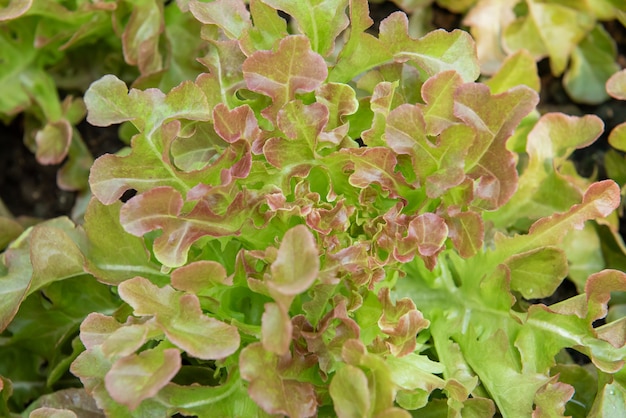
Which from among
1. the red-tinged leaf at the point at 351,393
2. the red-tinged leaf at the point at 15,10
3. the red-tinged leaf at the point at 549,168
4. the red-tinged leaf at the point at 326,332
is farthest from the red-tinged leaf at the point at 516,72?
the red-tinged leaf at the point at 15,10

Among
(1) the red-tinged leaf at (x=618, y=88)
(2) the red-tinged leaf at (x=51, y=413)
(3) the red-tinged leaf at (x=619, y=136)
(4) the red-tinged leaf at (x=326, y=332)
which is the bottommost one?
(2) the red-tinged leaf at (x=51, y=413)

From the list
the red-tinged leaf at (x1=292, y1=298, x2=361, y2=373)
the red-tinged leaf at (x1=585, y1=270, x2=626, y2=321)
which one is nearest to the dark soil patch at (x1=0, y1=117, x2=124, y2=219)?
the red-tinged leaf at (x1=292, y1=298, x2=361, y2=373)

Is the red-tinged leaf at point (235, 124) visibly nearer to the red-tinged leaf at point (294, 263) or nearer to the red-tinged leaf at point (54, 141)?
the red-tinged leaf at point (294, 263)

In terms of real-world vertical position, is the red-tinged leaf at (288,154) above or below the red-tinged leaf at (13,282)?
above

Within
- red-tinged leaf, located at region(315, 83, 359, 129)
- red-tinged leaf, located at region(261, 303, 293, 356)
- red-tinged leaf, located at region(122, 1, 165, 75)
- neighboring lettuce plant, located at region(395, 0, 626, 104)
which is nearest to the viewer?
red-tinged leaf, located at region(261, 303, 293, 356)

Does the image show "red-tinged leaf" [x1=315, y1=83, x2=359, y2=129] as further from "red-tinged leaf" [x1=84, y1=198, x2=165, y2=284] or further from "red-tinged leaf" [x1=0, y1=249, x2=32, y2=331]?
"red-tinged leaf" [x1=0, y1=249, x2=32, y2=331]

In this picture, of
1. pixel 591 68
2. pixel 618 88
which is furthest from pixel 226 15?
pixel 591 68

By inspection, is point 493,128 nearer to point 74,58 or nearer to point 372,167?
point 372,167
